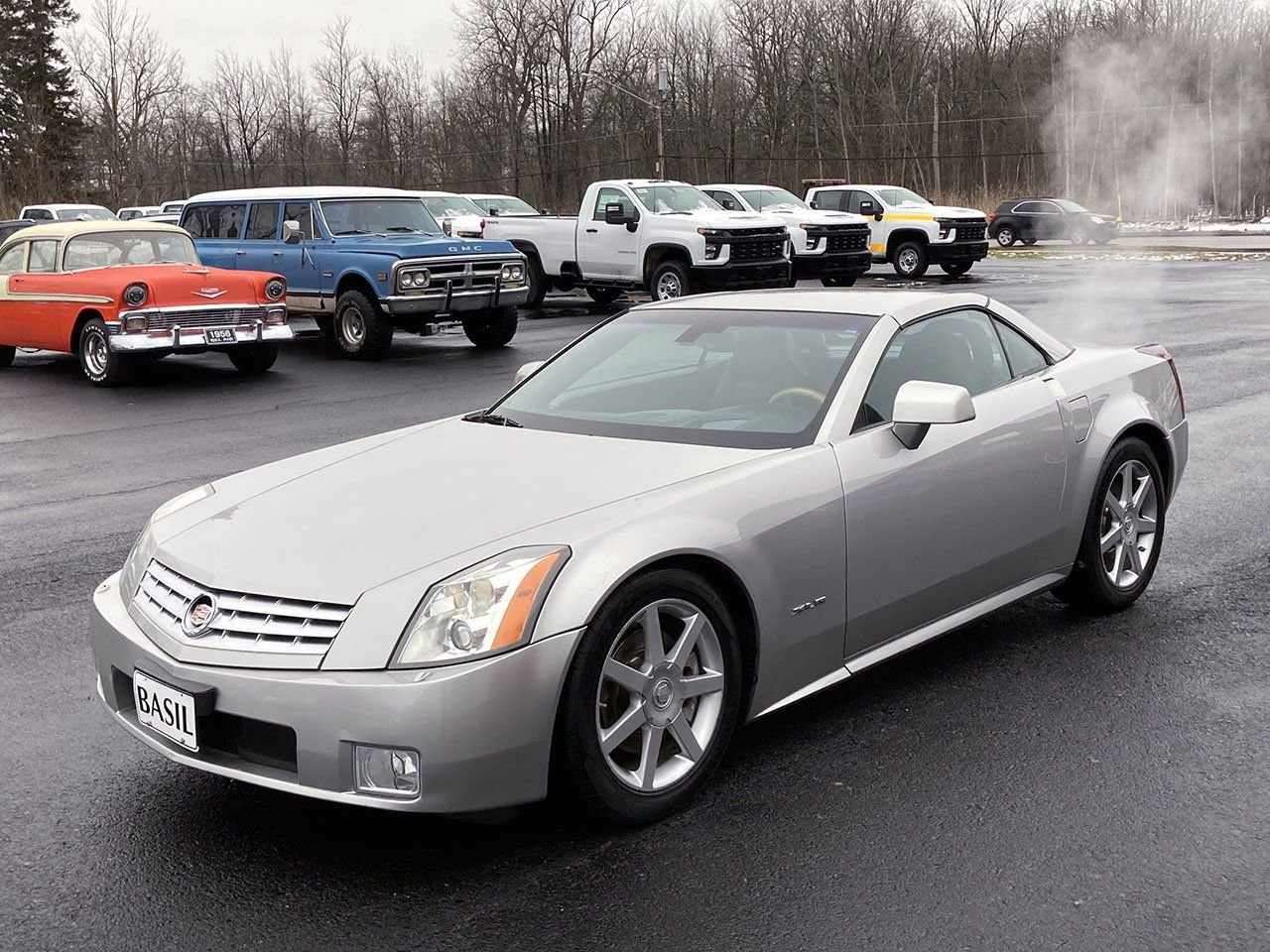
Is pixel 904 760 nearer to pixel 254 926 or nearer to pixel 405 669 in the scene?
pixel 405 669

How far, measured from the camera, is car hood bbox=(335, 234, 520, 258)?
627 inches

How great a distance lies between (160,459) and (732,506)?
6863 mm

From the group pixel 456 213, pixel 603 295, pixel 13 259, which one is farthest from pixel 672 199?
pixel 13 259

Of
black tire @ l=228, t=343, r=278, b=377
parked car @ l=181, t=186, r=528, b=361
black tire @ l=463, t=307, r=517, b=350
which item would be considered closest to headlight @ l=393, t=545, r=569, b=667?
black tire @ l=228, t=343, r=278, b=377

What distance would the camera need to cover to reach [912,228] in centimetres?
2827

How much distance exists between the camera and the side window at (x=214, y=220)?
17.5 m

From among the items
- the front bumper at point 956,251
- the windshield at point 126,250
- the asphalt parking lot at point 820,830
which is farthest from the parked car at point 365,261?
the front bumper at point 956,251

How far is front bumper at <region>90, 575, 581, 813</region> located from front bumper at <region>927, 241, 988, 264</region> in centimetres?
2592

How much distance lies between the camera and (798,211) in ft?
86.3

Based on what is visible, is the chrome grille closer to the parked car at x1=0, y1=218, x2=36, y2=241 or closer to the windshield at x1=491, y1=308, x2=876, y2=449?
the windshield at x1=491, y1=308, x2=876, y2=449

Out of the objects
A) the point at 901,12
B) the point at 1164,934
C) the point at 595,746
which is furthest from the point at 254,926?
the point at 901,12

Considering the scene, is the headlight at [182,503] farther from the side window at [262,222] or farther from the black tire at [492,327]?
the side window at [262,222]

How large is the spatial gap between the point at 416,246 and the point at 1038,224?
29705 millimetres

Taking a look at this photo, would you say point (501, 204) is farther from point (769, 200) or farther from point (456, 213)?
point (769, 200)
